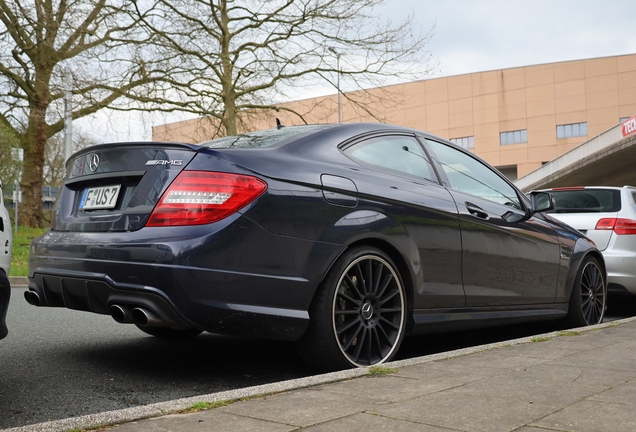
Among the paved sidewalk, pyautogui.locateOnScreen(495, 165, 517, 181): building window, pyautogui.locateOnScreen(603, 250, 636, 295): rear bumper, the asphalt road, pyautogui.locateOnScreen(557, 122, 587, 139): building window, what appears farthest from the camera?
pyautogui.locateOnScreen(495, 165, 517, 181): building window

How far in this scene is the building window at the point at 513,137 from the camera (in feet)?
254

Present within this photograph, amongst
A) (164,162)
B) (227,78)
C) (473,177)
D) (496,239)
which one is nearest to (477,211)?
(496,239)

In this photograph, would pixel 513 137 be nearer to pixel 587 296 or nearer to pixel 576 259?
pixel 587 296

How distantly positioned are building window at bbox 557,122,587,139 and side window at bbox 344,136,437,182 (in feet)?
248

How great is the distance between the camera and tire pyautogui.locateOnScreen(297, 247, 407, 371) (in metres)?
3.73

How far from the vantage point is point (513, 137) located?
256ft

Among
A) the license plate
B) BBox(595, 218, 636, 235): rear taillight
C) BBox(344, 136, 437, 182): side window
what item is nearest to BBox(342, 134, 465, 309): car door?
BBox(344, 136, 437, 182): side window

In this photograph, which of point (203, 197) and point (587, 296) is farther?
point (587, 296)

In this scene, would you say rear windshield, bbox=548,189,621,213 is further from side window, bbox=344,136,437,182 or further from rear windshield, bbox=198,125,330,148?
rear windshield, bbox=198,125,330,148

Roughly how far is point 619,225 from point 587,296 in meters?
1.56

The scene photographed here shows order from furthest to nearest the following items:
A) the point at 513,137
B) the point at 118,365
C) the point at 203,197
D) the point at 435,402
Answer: the point at 513,137, the point at 118,365, the point at 203,197, the point at 435,402

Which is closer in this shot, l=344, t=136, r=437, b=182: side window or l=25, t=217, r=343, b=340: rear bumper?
l=25, t=217, r=343, b=340: rear bumper

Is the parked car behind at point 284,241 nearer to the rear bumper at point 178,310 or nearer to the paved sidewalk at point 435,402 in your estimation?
the rear bumper at point 178,310

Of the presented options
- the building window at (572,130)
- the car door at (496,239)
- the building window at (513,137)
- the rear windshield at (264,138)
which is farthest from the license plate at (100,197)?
the building window at (513,137)
